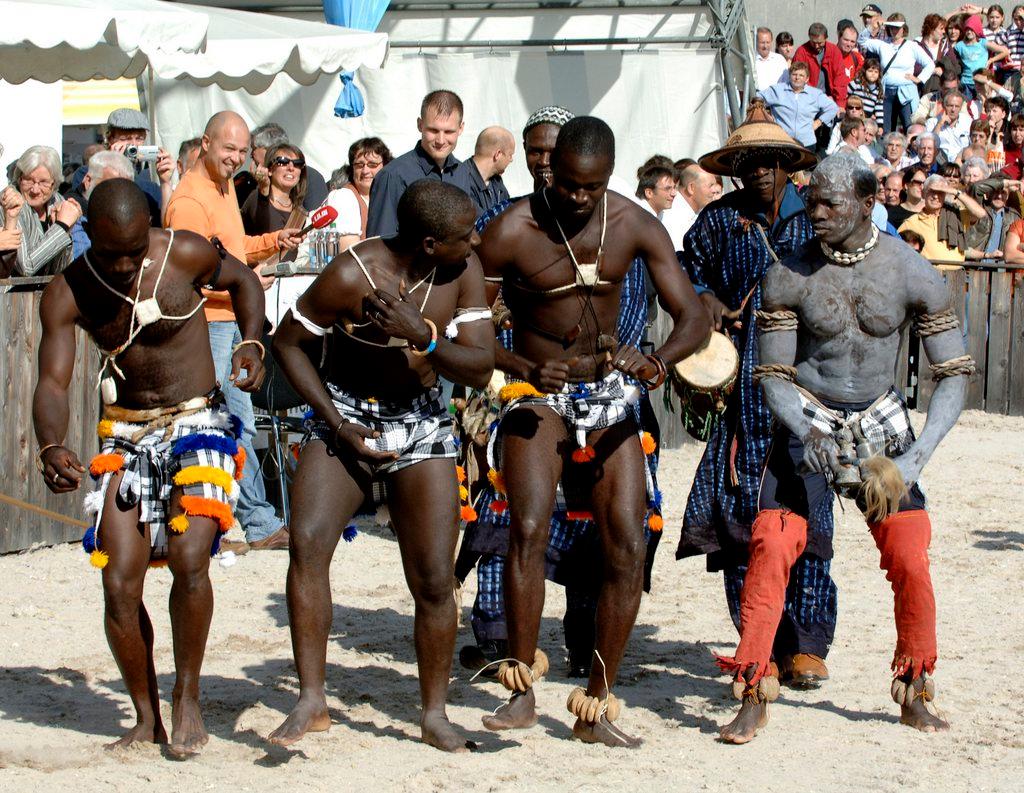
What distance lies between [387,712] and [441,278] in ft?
5.82

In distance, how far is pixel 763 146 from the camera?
6.76 m

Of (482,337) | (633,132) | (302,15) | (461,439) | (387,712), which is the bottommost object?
(387,712)

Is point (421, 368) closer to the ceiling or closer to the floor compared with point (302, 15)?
closer to the floor

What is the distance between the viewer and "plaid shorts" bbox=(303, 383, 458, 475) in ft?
17.8

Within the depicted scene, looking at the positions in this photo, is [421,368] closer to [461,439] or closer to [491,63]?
[461,439]

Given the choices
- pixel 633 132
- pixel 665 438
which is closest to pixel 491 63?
pixel 633 132

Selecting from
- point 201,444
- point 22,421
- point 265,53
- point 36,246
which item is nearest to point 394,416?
point 201,444

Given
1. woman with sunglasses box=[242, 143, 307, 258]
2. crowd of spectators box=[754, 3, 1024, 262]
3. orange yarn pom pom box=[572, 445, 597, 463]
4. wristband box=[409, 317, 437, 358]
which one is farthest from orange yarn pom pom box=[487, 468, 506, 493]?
crowd of spectators box=[754, 3, 1024, 262]

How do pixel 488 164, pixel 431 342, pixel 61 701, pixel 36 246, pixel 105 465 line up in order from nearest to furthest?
pixel 431 342 < pixel 105 465 < pixel 61 701 < pixel 488 164 < pixel 36 246

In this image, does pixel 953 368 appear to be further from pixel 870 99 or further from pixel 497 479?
pixel 870 99

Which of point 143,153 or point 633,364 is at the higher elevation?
point 143,153

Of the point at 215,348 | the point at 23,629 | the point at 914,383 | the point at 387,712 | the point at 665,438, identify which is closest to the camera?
the point at 387,712

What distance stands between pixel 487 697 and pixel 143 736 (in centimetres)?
152

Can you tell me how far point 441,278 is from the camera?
546 cm
